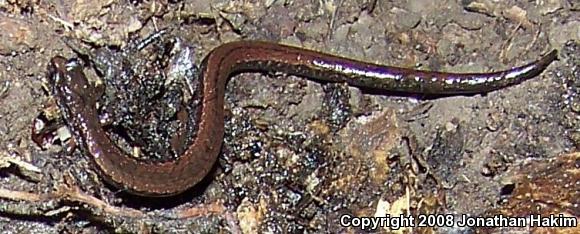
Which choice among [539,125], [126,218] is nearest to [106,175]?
[126,218]

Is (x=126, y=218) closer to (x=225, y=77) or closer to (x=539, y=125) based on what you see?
(x=225, y=77)

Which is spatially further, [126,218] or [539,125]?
[539,125]

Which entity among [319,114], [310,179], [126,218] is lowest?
[126,218]

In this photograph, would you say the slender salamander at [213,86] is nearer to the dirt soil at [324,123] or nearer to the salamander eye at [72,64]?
the salamander eye at [72,64]

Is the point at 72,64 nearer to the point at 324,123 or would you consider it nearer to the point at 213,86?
the point at 213,86

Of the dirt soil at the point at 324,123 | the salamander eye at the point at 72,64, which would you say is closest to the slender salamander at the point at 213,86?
the salamander eye at the point at 72,64

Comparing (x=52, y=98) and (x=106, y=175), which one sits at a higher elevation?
(x=52, y=98)

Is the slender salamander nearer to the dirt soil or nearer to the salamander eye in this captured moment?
the salamander eye
